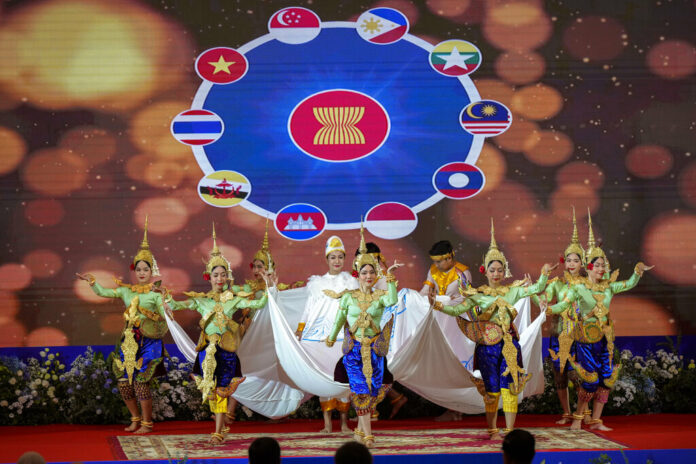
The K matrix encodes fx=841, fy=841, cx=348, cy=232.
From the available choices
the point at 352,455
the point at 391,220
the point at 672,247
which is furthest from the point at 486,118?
the point at 352,455

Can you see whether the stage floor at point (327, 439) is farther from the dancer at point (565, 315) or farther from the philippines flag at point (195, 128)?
the philippines flag at point (195, 128)

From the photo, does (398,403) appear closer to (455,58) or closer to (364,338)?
(364,338)

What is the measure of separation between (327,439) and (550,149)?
3.51 meters

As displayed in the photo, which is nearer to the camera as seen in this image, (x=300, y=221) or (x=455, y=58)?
(x=300, y=221)

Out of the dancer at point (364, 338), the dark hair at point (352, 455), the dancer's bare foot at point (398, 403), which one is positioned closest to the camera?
the dark hair at point (352, 455)

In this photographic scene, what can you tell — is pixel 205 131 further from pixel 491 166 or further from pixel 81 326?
pixel 491 166

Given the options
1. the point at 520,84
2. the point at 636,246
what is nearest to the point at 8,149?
the point at 520,84

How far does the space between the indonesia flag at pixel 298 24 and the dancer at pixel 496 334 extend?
2.95m

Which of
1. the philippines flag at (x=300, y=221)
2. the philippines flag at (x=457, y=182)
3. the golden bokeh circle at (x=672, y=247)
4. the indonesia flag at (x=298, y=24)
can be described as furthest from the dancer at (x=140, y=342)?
the golden bokeh circle at (x=672, y=247)

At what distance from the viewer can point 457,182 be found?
307 inches

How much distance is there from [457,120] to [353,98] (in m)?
0.99

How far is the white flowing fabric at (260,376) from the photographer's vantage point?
6801mm

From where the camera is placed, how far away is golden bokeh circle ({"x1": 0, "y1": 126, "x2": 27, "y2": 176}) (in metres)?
7.73

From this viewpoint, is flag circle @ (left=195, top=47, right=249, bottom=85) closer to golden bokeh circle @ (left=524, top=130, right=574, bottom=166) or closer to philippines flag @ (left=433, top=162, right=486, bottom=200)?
philippines flag @ (left=433, top=162, right=486, bottom=200)
